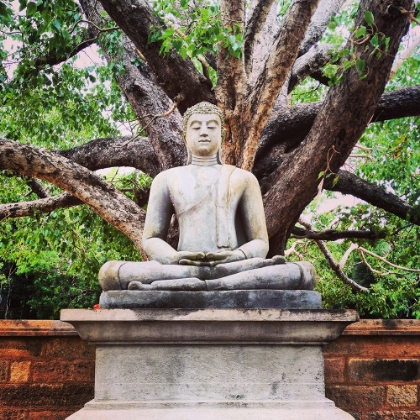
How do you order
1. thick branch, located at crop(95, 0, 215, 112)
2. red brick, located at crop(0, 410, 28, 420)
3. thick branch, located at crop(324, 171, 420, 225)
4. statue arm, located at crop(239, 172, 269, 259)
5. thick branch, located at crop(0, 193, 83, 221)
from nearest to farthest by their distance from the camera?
statue arm, located at crop(239, 172, 269, 259)
red brick, located at crop(0, 410, 28, 420)
thick branch, located at crop(95, 0, 215, 112)
thick branch, located at crop(324, 171, 420, 225)
thick branch, located at crop(0, 193, 83, 221)

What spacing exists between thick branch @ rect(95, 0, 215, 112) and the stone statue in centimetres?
198

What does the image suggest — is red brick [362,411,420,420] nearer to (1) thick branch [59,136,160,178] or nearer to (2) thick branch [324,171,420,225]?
(2) thick branch [324,171,420,225]

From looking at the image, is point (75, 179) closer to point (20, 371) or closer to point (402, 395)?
point (20, 371)

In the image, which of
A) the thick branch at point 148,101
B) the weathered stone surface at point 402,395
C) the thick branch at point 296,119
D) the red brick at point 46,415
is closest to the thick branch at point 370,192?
the thick branch at point 296,119

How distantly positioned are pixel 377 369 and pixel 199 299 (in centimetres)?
235

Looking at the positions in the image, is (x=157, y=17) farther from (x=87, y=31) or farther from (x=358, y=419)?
(x=358, y=419)

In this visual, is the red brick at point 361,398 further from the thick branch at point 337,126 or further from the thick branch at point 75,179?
the thick branch at point 75,179

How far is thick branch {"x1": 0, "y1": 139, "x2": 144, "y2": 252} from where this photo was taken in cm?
630

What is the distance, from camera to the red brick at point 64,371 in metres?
5.02

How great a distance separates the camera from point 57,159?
6398 millimetres

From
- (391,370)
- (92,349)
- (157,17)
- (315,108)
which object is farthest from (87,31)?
(391,370)

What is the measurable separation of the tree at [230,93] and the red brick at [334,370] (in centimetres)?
145

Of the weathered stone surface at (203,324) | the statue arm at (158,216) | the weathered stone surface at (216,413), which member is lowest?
the weathered stone surface at (216,413)

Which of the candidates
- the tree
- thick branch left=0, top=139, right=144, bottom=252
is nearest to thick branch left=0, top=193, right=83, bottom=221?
the tree
